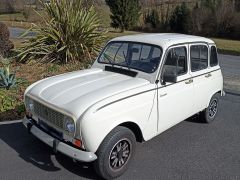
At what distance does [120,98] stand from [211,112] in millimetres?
2807

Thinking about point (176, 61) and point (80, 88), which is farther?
point (176, 61)

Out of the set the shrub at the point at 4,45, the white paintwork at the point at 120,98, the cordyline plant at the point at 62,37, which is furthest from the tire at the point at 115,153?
the shrub at the point at 4,45

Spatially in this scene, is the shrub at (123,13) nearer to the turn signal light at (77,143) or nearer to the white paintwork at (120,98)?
the white paintwork at (120,98)

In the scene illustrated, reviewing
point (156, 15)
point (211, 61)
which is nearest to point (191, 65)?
point (211, 61)

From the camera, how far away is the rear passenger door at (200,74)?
195 inches

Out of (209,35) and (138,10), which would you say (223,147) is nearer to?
(209,35)

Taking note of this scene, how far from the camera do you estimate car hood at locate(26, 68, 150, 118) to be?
11.5 ft

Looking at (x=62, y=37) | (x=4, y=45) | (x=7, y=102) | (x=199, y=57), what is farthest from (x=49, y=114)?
(x=4, y=45)

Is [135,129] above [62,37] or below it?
below

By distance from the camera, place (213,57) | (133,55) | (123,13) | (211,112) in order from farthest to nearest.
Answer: (123,13) < (211,112) < (213,57) < (133,55)

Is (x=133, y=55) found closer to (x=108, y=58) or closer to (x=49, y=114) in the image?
(x=108, y=58)

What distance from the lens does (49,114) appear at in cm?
373

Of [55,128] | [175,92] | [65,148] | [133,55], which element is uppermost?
[133,55]

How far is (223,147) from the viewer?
4.81 metres
